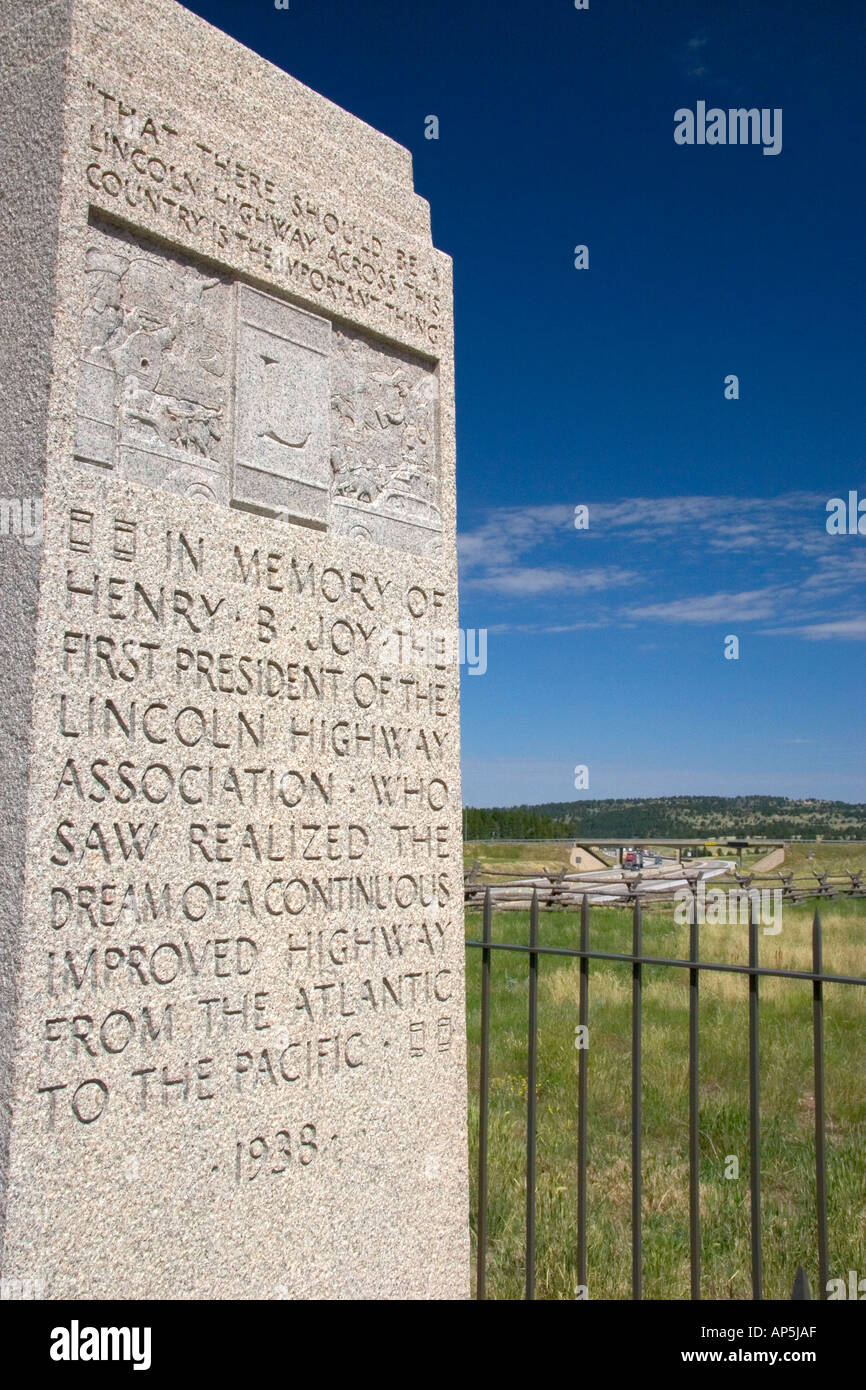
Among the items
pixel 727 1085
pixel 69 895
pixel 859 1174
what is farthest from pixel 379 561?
pixel 727 1085

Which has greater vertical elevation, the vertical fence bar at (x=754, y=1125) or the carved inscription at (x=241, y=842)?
the carved inscription at (x=241, y=842)

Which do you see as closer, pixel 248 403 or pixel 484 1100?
pixel 248 403

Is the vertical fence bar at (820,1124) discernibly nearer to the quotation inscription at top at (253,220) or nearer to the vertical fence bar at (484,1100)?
the vertical fence bar at (484,1100)

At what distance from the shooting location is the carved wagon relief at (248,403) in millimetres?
2557

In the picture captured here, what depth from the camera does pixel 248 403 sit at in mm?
2861

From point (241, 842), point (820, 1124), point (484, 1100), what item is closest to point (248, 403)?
point (241, 842)

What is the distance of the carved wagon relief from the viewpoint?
256 centimetres

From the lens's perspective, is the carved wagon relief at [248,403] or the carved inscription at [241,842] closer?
the carved inscription at [241,842]

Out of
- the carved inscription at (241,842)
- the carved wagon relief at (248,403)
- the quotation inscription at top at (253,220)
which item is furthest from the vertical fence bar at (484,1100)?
the quotation inscription at top at (253,220)

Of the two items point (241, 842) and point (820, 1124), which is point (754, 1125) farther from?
point (241, 842)

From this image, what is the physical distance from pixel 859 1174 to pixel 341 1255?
3460 millimetres

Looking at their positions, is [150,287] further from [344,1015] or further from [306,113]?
[344,1015]

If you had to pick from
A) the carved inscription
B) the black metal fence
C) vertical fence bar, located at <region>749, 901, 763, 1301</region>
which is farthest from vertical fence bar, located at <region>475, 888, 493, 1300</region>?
vertical fence bar, located at <region>749, 901, 763, 1301</region>
